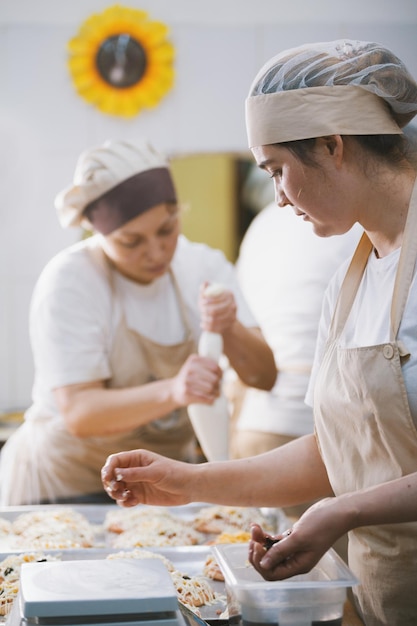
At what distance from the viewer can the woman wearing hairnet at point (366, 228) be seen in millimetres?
1350

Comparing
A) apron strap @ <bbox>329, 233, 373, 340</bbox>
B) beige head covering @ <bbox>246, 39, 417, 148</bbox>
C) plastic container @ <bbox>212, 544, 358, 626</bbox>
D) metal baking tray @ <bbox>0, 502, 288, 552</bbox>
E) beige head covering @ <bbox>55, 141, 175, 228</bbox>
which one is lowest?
metal baking tray @ <bbox>0, 502, 288, 552</bbox>

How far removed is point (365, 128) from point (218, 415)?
1222mm

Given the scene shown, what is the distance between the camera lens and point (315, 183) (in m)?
1.39

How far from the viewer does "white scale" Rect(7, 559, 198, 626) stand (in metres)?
1.07

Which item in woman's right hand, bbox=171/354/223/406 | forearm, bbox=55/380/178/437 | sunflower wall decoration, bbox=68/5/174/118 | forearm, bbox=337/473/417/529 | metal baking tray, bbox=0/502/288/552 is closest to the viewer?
forearm, bbox=337/473/417/529

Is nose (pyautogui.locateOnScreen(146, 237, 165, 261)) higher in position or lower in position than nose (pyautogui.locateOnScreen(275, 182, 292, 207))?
lower

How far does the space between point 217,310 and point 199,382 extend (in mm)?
224

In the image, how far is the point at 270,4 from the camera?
4.36m

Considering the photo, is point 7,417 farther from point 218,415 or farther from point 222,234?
point 218,415

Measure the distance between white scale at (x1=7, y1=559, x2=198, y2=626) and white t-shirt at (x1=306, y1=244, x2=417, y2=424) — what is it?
1.61ft

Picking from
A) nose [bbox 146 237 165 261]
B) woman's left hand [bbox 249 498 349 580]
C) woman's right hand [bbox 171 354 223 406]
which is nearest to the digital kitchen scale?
woman's left hand [bbox 249 498 349 580]

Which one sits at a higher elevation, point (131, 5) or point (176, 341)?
point (131, 5)

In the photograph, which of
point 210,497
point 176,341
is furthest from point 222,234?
point 210,497

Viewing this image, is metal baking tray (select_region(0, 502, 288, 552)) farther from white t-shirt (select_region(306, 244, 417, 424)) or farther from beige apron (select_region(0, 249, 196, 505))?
white t-shirt (select_region(306, 244, 417, 424))
